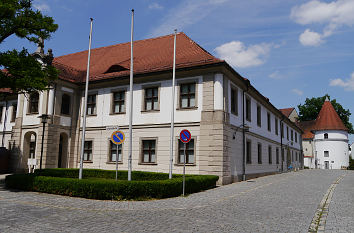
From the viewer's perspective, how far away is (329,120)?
6347 centimetres

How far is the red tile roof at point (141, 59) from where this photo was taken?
810 inches

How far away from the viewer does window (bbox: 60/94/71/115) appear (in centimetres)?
2389

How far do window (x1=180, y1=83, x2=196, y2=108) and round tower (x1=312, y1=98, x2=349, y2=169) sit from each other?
173 ft

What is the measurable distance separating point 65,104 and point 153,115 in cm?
808

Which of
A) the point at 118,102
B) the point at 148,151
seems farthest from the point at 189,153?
the point at 118,102

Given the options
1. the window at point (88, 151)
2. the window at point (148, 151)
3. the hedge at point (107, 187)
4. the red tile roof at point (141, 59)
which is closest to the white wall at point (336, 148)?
the red tile roof at point (141, 59)

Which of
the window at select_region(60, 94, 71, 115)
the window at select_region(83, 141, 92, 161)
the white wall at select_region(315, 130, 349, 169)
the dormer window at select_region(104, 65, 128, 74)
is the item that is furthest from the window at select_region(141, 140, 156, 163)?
the white wall at select_region(315, 130, 349, 169)

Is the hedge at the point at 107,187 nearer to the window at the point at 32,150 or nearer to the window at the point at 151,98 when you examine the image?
the window at the point at 151,98

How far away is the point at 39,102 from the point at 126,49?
8.97m

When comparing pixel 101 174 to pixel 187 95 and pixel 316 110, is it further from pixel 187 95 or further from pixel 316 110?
pixel 316 110

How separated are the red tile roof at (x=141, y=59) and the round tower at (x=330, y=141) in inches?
1976

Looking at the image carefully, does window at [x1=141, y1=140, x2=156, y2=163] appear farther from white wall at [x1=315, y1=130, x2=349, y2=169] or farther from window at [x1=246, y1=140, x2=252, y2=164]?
white wall at [x1=315, y1=130, x2=349, y2=169]

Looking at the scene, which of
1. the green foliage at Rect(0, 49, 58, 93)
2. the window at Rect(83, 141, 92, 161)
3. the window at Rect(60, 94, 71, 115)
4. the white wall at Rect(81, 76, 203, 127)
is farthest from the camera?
the window at Rect(60, 94, 71, 115)

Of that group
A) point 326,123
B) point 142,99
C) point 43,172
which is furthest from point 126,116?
point 326,123
